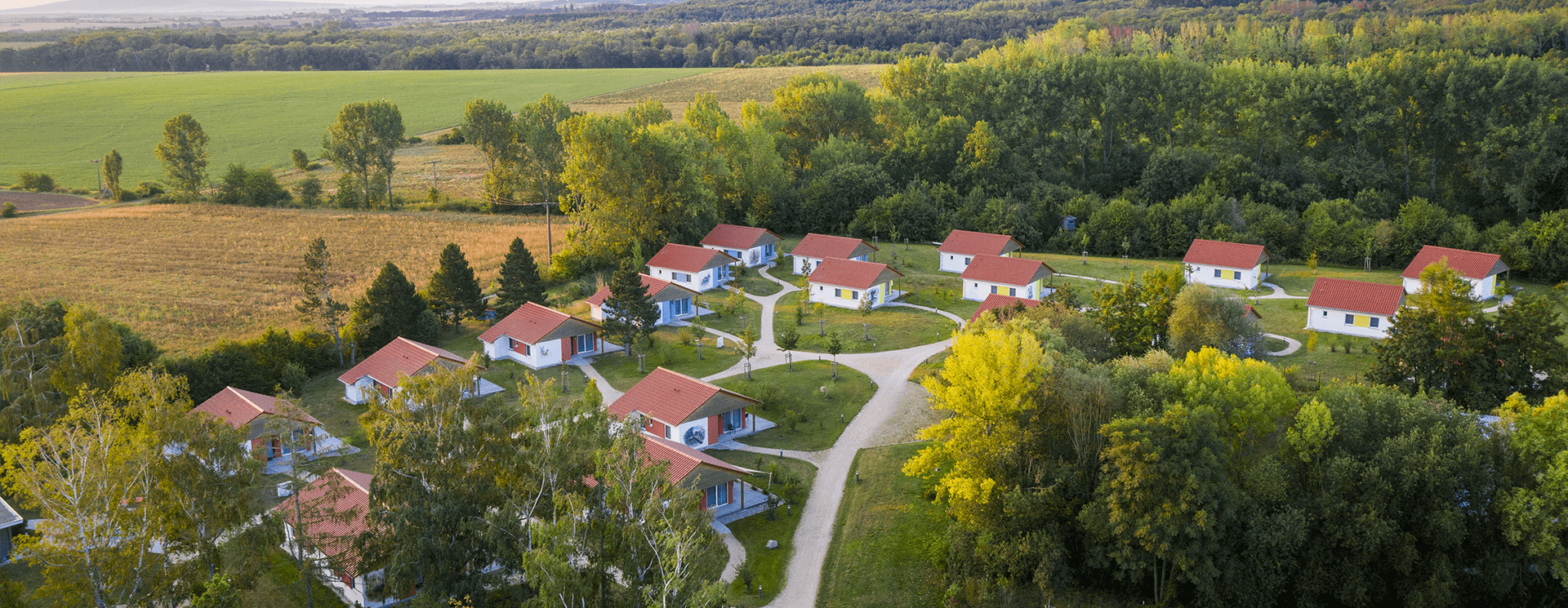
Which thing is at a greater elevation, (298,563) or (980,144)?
(980,144)

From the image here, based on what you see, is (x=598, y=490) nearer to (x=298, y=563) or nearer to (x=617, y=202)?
(x=298, y=563)

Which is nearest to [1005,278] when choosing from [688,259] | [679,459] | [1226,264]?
[1226,264]

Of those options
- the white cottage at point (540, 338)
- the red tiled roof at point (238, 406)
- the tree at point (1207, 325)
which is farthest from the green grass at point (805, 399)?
the red tiled roof at point (238, 406)

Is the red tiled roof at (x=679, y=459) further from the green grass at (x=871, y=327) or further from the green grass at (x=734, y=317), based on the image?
the green grass at (x=734, y=317)

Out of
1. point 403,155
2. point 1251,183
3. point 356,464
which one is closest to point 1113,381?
point 356,464

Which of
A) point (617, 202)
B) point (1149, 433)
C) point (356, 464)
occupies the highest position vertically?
point (617, 202)

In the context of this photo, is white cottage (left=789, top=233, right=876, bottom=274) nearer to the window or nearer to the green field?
the window

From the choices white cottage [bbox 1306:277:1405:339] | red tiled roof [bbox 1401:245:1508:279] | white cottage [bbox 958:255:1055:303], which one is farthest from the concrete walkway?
white cottage [bbox 958:255:1055:303]
